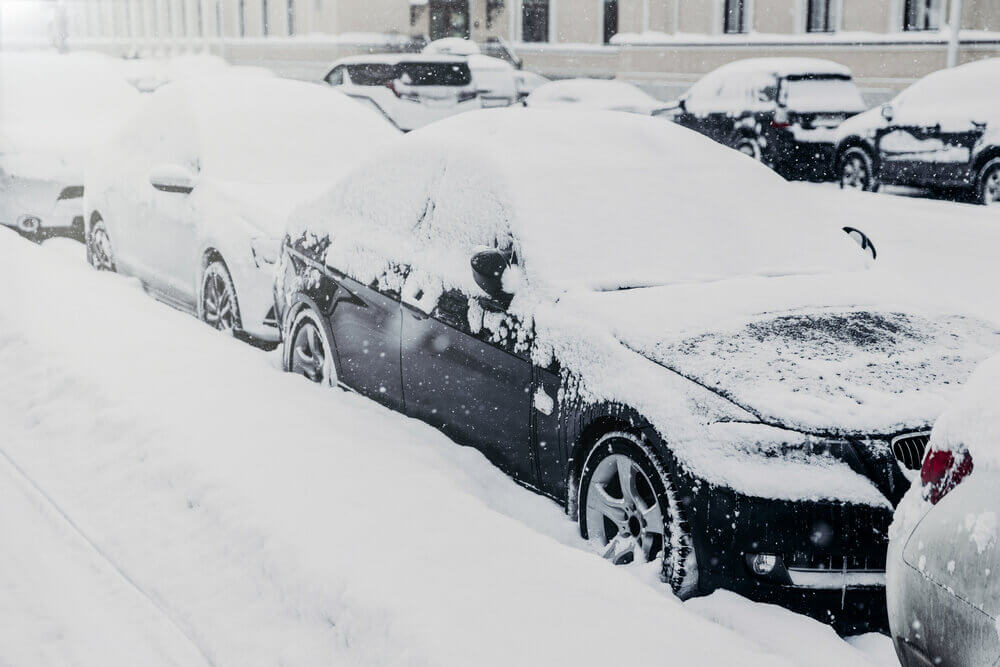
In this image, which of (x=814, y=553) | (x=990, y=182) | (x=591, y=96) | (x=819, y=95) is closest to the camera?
(x=814, y=553)

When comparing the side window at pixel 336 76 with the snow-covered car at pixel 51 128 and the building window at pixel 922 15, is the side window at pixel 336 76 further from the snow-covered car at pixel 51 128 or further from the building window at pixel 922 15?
the building window at pixel 922 15

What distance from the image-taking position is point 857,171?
56.3 feet

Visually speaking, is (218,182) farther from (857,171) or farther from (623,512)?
(857,171)

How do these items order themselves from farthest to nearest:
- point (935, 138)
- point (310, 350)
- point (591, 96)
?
point (591, 96) < point (935, 138) < point (310, 350)

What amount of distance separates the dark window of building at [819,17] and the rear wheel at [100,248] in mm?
20925

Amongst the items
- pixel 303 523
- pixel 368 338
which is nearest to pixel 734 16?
pixel 368 338

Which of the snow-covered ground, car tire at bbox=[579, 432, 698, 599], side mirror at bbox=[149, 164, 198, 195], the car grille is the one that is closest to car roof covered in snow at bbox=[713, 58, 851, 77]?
side mirror at bbox=[149, 164, 198, 195]

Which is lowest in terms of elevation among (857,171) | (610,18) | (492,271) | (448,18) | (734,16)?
(857,171)

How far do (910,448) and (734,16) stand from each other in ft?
90.5

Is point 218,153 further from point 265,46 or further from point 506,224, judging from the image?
point 265,46

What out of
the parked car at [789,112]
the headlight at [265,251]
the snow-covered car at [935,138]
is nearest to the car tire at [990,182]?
the snow-covered car at [935,138]

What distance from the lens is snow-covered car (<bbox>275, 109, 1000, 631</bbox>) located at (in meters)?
3.86

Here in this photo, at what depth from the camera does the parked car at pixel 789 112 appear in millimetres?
18281

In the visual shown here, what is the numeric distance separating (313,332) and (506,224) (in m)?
1.65
